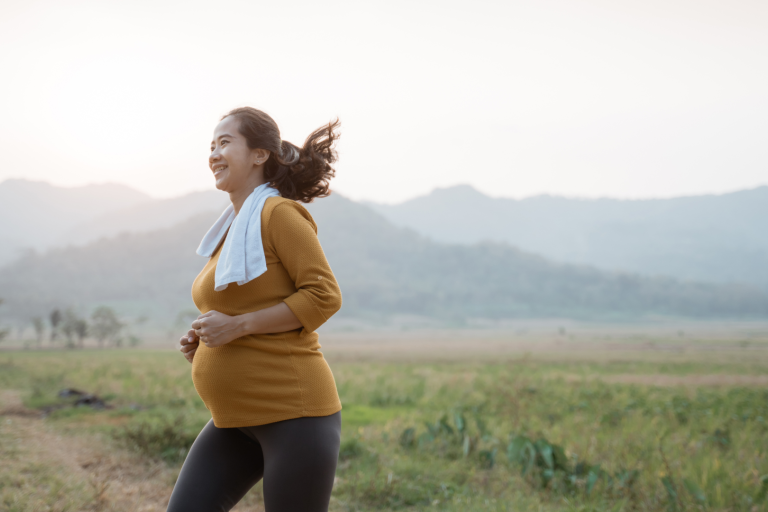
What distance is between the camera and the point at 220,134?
6.72ft

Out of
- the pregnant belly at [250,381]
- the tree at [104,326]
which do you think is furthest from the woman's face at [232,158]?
the tree at [104,326]

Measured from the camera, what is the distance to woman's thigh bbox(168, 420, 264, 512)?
1967 mm

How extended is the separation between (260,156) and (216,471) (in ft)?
3.79

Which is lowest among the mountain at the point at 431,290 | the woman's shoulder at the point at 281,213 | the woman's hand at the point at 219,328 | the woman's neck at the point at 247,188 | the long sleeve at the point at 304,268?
the mountain at the point at 431,290

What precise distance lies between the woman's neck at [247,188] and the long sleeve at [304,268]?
0.93 feet

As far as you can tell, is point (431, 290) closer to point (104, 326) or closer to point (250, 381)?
point (104, 326)

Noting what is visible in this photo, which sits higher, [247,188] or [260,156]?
[260,156]

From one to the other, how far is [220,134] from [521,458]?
4.70 m

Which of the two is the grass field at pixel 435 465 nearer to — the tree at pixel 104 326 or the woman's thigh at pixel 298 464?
the woman's thigh at pixel 298 464

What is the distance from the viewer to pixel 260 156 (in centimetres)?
209

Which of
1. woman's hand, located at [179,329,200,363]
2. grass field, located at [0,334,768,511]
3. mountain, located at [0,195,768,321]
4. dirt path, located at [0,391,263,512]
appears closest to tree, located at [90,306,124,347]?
grass field, located at [0,334,768,511]

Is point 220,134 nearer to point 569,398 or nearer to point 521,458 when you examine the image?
point 521,458

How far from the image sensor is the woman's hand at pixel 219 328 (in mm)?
1804

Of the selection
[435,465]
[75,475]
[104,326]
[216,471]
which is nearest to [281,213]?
[216,471]
